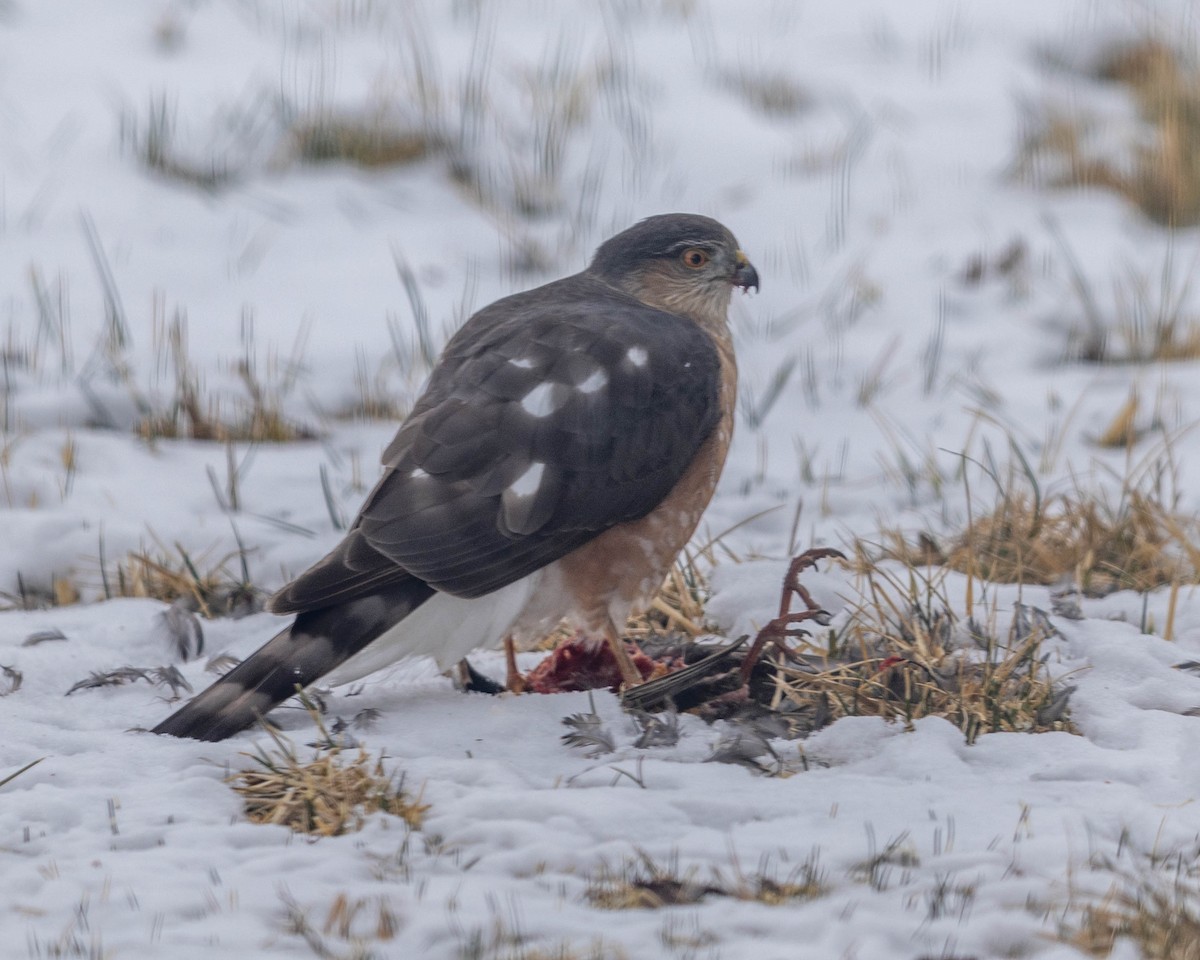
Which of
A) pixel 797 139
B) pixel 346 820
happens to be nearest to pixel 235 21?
pixel 797 139

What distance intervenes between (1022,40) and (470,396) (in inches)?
286

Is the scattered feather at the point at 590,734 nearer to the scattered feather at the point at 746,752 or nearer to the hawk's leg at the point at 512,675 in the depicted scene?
the scattered feather at the point at 746,752

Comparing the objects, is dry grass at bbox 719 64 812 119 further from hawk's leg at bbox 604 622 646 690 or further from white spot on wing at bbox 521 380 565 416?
hawk's leg at bbox 604 622 646 690

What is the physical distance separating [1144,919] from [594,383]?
73.2 inches

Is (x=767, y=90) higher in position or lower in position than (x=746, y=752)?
higher

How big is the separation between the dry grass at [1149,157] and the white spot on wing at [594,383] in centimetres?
476

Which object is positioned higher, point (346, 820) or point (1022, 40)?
point (1022, 40)

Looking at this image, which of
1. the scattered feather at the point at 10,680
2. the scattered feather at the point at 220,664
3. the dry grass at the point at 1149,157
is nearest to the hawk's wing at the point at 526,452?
the scattered feather at the point at 220,664

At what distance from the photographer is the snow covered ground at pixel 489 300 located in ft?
8.59

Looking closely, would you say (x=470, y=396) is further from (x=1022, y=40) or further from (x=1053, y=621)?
(x=1022, y=40)

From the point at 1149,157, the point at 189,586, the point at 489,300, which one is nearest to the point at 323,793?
the point at 189,586

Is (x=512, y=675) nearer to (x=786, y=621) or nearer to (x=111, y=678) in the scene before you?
(x=786, y=621)

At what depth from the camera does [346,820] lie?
285 centimetres

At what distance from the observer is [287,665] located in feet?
10.9
